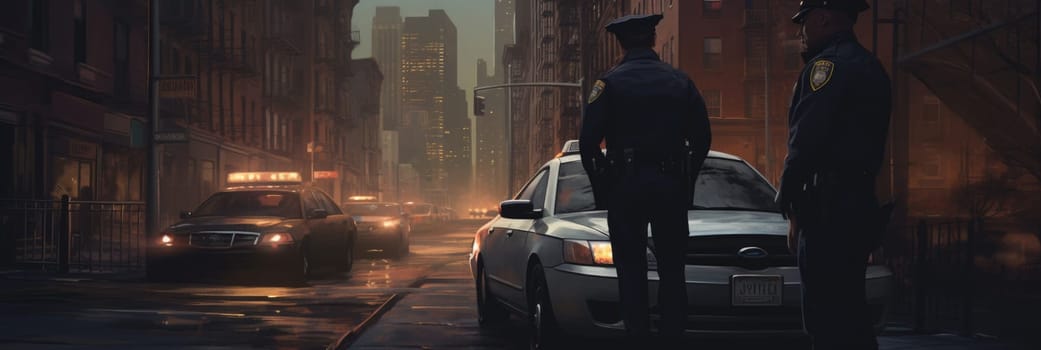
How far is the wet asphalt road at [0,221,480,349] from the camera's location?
28.0 feet

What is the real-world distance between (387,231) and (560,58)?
58.8 m

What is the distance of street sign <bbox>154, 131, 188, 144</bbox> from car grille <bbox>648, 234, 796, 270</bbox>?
15334 mm

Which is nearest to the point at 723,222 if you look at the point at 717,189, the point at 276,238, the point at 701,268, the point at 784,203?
the point at 701,268

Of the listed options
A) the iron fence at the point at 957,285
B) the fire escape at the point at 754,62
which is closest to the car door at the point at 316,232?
the iron fence at the point at 957,285

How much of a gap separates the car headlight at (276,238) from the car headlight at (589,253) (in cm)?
933

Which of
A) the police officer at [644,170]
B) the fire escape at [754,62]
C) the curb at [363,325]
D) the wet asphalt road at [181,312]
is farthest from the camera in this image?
the fire escape at [754,62]

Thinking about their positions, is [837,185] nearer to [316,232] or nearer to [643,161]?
[643,161]

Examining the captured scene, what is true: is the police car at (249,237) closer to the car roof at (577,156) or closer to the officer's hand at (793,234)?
the car roof at (577,156)

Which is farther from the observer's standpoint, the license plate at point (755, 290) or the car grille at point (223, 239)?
the car grille at point (223, 239)

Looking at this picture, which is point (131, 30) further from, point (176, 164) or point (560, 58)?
point (560, 58)

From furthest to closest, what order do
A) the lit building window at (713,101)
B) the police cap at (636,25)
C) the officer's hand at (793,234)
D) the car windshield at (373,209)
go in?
the lit building window at (713,101), the car windshield at (373,209), the police cap at (636,25), the officer's hand at (793,234)

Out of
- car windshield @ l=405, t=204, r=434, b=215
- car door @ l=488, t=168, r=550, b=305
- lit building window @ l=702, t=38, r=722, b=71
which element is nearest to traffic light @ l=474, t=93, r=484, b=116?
car windshield @ l=405, t=204, r=434, b=215

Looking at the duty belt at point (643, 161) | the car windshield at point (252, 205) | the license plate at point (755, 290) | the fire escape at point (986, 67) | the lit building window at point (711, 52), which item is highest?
the lit building window at point (711, 52)

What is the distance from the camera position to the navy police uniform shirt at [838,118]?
15.6ft
